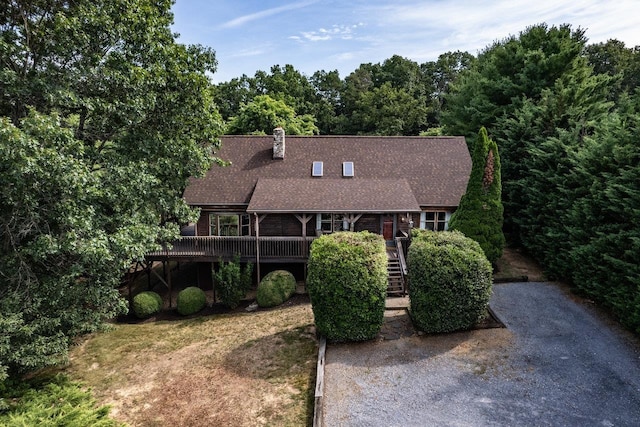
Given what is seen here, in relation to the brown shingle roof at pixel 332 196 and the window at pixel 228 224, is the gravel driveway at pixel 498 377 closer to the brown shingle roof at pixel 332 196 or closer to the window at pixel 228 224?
the brown shingle roof at pixel 332 196

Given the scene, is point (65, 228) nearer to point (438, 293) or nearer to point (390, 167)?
point (438, 293)

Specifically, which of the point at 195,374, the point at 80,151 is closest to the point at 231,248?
the point at 195,374

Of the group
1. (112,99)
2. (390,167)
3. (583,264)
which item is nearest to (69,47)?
(112,99)

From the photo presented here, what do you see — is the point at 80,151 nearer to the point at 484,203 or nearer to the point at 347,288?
the point at 347,288

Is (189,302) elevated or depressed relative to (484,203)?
depressed

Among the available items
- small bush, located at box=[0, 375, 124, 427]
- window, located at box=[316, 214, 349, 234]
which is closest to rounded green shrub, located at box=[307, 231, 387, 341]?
small bush, located at box=[0, 375, 124, 427]
